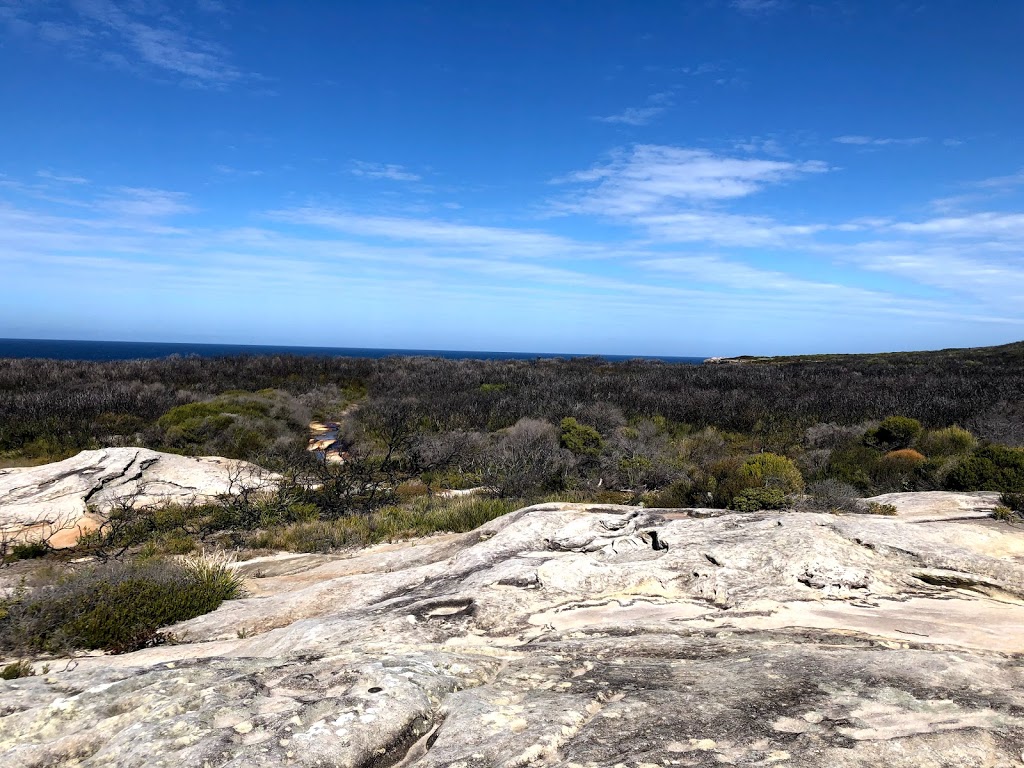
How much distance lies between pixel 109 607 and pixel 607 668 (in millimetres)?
5115

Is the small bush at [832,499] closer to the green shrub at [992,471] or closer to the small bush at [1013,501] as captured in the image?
the small bush at [1013,501]

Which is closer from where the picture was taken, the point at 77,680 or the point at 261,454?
the point at 77,680

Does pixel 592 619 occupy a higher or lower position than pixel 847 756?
lower

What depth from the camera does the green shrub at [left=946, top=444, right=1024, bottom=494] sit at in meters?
9.45

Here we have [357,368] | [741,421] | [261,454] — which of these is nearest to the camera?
[261,454]

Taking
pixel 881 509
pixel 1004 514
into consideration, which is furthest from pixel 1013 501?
pixel 881 509

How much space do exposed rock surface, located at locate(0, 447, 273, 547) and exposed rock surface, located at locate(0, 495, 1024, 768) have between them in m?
7.73

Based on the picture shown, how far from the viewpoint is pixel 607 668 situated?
3736 mm

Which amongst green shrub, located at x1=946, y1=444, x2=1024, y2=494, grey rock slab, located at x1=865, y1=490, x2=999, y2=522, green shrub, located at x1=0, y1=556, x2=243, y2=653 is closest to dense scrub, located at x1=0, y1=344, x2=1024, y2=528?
green shrub, located at x1=946, y1=444, x2=1024, y2=494

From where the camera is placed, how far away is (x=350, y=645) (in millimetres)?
4445

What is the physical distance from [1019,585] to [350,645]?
20.3 feet

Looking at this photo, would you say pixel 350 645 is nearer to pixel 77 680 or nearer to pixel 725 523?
pixel 77 680

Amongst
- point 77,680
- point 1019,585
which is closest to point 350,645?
point 77,680

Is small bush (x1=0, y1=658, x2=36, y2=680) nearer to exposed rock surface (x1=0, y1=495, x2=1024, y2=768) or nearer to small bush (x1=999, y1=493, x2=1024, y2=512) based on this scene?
exposed rock surface (x1=0, y1=495, x2=1024, y2=768)
